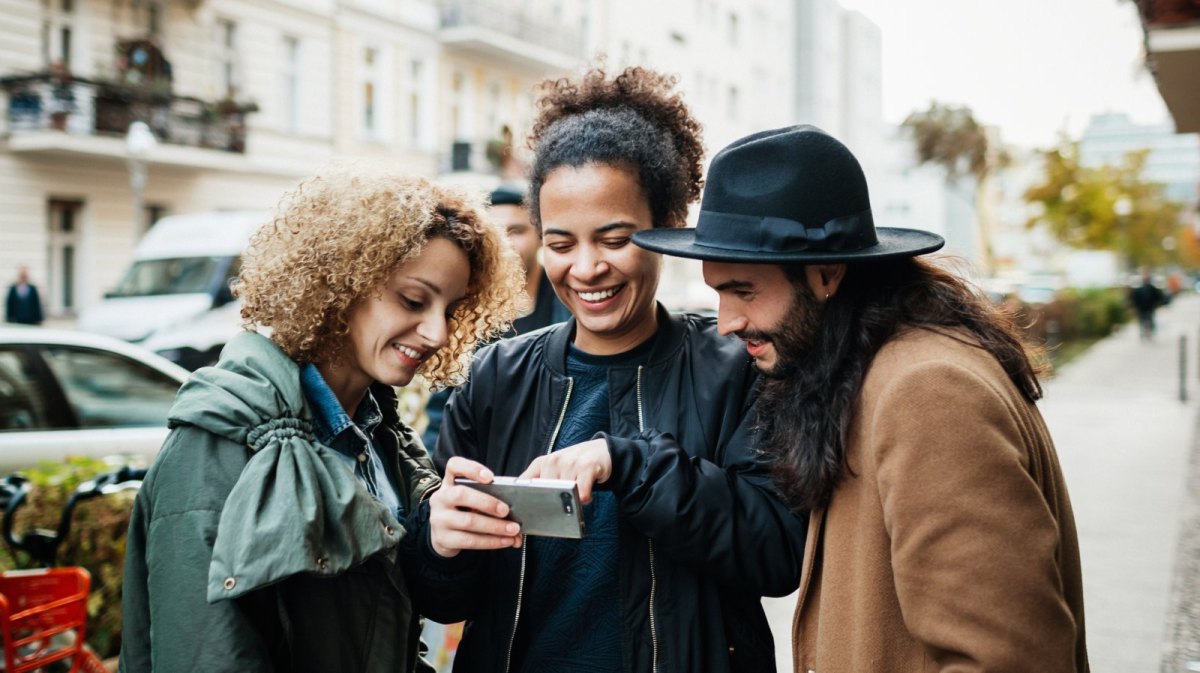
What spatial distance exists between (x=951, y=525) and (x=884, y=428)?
0.57 feet

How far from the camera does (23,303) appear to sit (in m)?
Answer: 15.1

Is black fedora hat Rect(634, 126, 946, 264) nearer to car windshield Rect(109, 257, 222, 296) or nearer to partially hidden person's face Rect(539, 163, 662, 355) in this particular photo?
partially hidden person's face Rect(539, 163, 662, 355)

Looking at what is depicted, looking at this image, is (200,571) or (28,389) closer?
(200,571)

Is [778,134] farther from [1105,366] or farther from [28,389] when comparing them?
[1105,366]

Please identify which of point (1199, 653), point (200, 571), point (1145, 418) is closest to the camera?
point (200, 571)

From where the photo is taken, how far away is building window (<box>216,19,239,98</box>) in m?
19.9

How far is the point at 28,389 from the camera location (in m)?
5.63

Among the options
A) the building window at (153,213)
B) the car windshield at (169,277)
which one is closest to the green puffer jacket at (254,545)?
the car windshield at (169,277)

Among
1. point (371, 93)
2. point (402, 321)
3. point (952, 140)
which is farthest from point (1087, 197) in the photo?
→ point (402, 321)

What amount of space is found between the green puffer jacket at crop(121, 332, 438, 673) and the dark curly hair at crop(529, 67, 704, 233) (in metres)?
0.78

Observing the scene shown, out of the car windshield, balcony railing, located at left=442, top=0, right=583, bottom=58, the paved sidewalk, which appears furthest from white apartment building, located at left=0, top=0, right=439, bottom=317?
the paved sidewalk

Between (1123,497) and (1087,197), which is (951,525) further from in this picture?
(1087,197)

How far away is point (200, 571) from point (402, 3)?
77.9ft

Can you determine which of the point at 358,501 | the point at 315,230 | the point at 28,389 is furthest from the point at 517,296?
the point at 28,389
